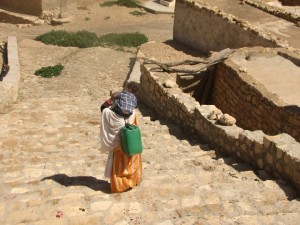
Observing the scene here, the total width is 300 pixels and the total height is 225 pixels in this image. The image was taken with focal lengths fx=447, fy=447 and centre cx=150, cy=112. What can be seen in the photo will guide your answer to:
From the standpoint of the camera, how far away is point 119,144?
567 centimetres

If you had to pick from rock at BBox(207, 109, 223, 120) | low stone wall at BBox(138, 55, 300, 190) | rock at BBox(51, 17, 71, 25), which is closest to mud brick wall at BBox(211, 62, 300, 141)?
low stone wall at BBox(138, 55, 300, 190)

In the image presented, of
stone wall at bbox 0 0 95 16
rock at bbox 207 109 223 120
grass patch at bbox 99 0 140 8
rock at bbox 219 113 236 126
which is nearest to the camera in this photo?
rock at bbox 219 113 236 126

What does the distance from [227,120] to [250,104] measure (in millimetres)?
2037

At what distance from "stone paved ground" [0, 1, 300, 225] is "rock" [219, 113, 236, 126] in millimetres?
571

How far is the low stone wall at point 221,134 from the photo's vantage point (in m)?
5.73

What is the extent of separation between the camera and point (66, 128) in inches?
373

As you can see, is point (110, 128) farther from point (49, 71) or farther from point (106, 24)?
point (106, 24)

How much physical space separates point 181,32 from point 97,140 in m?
7.79

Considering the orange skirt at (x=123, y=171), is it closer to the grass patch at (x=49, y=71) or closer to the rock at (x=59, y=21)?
the grass patch at (x=49, y=71)

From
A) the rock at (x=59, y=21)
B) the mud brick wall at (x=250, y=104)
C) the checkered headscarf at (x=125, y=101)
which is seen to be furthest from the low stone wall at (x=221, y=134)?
the rock at (x=59, y=21)

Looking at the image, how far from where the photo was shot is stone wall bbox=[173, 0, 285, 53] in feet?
40.5

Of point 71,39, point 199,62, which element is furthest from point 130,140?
point 71,39

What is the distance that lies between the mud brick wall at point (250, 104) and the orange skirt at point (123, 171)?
3.49 meters

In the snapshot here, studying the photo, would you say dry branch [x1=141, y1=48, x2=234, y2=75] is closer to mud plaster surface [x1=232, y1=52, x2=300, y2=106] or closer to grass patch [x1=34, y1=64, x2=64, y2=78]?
mud plaster surface [x1=232, y1=52, x2=300, y2=106]
